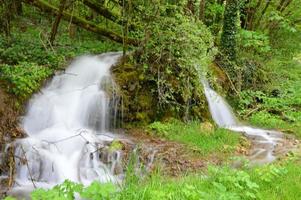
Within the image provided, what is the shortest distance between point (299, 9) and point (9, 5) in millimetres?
11245

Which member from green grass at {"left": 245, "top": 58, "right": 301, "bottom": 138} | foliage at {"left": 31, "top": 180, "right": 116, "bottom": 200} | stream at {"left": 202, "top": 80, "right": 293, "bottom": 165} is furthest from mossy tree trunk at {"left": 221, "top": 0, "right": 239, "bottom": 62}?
foliage at {"left": 31, "top": 180, "right": 116, "bottom": 200}

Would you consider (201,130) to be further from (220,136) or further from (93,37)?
(93,37)

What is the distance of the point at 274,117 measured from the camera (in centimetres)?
1185

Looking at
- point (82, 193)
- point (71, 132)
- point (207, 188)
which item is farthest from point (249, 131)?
point (82, 193)

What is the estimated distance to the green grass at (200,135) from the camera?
8617 mm

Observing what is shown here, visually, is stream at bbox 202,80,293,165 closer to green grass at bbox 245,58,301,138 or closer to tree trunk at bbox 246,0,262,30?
Answer: green grass at bbox 245,58,301,138

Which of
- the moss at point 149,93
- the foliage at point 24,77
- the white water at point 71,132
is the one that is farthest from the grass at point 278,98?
the foliage at point 24,77

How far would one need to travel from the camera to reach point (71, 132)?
328 inches

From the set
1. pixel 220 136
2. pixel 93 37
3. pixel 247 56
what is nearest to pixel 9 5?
pixel 93 37

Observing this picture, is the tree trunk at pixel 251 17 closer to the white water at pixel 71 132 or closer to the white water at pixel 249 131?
the white water at pixel 249 131

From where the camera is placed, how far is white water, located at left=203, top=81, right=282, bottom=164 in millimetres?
8570

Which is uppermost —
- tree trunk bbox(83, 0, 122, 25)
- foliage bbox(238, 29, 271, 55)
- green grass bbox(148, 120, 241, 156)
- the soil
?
tree trunk bbox(83, 0, 122, 25)

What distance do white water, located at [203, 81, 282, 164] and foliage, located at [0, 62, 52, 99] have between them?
4.37m

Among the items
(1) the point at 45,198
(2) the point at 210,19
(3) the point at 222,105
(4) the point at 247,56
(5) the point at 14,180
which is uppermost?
(2) the point at 210,19
